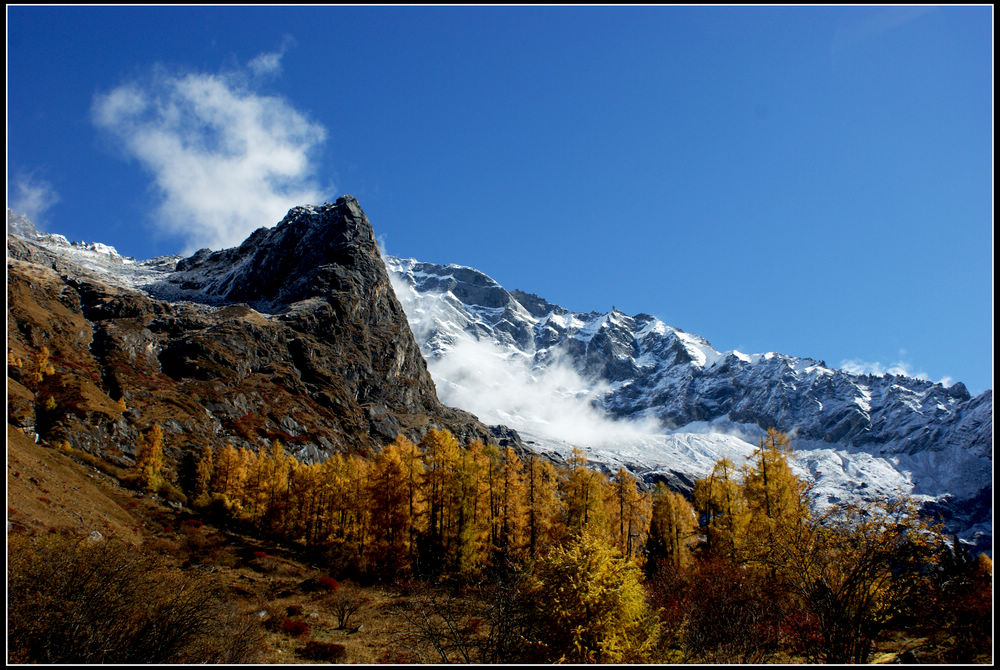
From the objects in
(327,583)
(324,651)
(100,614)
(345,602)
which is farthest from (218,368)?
(100,614)

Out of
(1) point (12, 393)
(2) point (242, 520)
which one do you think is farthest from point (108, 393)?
(2) point (242, 520)

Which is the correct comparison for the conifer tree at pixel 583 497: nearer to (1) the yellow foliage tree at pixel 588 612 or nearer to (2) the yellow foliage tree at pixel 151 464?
(1) the yellow foliage tree at pixel 588 612

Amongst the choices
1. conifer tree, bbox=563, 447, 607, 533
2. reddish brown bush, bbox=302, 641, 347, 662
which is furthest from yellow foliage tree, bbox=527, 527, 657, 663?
conifer tree, bbox=563, 447, 607, 533

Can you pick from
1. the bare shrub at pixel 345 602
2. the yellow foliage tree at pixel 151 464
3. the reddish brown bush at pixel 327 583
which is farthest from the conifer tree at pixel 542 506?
the yellow foliage tree at pixel 151 464

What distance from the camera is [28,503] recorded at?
97.2 feet

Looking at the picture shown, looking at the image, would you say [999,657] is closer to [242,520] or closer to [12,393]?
[242,520]

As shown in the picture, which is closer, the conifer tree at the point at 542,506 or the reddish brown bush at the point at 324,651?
the reddish brown bush at the point at 324,651

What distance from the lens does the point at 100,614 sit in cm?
1516

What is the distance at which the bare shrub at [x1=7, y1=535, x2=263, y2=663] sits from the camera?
46.5 feet

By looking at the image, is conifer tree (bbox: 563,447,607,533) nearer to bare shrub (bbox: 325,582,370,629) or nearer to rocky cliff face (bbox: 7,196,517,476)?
bare shrub (bbox: 325,582,370,629)

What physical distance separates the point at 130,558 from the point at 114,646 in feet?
10.5

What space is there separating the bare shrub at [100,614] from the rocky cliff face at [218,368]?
57055 mm

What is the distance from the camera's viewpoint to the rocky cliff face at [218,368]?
76.4 m

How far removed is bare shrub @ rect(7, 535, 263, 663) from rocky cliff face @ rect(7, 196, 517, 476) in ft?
187
